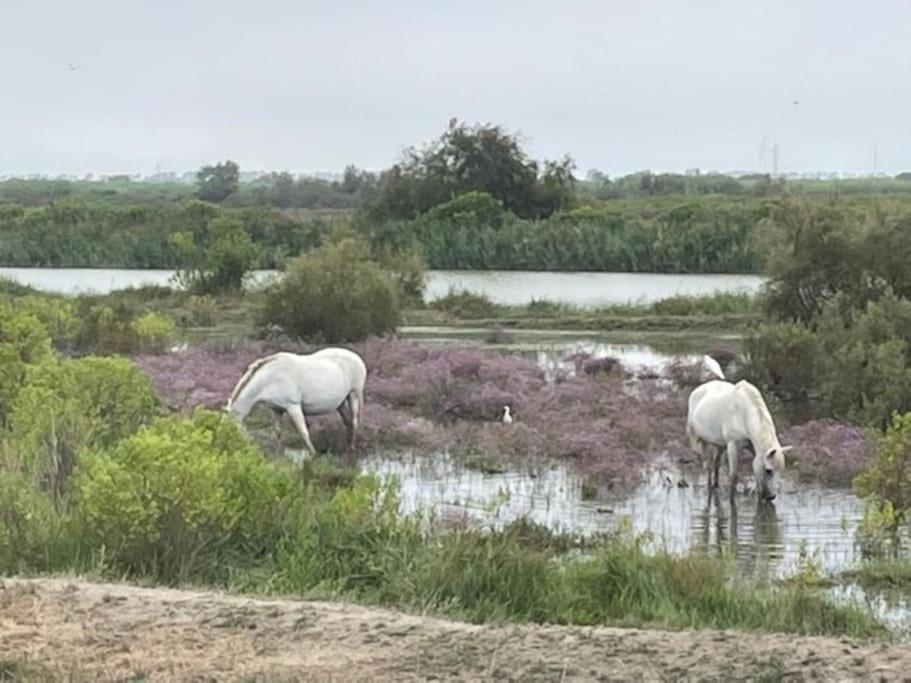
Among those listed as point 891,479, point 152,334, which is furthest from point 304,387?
point 152,334

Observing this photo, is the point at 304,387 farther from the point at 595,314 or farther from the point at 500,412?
the point at 595,314

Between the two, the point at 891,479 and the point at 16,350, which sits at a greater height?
the point at 16,350

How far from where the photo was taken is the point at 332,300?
2939 cm

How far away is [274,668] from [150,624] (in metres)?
1.17

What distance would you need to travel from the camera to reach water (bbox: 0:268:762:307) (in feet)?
145

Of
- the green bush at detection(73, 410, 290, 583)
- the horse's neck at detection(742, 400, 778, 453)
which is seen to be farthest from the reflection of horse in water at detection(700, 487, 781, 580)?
the green bush at detection(73, 410, 290, 583)

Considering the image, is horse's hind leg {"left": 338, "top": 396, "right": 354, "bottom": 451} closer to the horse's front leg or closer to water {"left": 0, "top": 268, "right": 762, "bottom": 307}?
the horse's front leg

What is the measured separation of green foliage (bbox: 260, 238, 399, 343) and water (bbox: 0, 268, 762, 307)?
11752mm

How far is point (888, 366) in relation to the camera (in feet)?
67.8

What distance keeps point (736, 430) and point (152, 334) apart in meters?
13.4

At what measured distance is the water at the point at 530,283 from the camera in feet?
145

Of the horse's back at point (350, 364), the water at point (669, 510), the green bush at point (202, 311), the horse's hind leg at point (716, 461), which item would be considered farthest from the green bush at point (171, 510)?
the green bush at point (202, 311)

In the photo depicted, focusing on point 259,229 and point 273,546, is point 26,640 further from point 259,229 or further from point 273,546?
point 259,229

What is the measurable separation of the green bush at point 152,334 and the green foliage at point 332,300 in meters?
3.03
